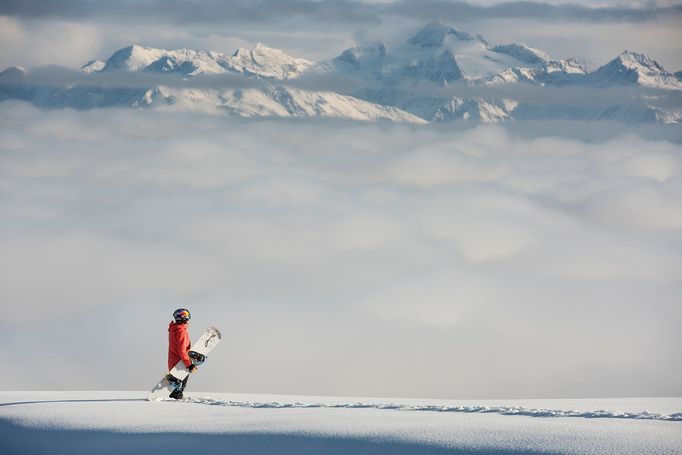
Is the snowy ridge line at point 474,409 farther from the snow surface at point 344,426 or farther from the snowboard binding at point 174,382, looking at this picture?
the snowboard binding at point 174,382

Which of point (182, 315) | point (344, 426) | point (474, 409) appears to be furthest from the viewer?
point (182, 315)

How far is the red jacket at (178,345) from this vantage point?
24.0 meters

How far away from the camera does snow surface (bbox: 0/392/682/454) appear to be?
17438 mm

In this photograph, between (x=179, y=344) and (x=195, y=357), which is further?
(x=195, y=357)

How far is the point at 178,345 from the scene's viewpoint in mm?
24125

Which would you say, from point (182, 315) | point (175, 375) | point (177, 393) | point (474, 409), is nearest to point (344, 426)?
point (474, 409)

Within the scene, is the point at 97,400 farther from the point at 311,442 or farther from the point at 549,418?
the point at 549,418

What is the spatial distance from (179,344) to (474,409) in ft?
22.6

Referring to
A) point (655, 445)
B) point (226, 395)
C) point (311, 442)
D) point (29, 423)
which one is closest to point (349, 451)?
point (311, 442)

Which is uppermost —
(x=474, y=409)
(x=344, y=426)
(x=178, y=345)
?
(x=178, y=345)

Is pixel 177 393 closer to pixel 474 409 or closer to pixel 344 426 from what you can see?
pixel 344 426

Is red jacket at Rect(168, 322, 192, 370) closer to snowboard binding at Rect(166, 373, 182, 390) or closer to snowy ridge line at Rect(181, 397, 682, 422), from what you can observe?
snowboard binding at Rect(166, 373, 182, 390)

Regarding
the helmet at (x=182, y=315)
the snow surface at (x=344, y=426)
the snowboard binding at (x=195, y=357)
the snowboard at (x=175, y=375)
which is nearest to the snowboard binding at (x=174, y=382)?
the snowboard at (x=175, y=375)

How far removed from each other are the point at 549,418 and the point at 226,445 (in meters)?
5.70
